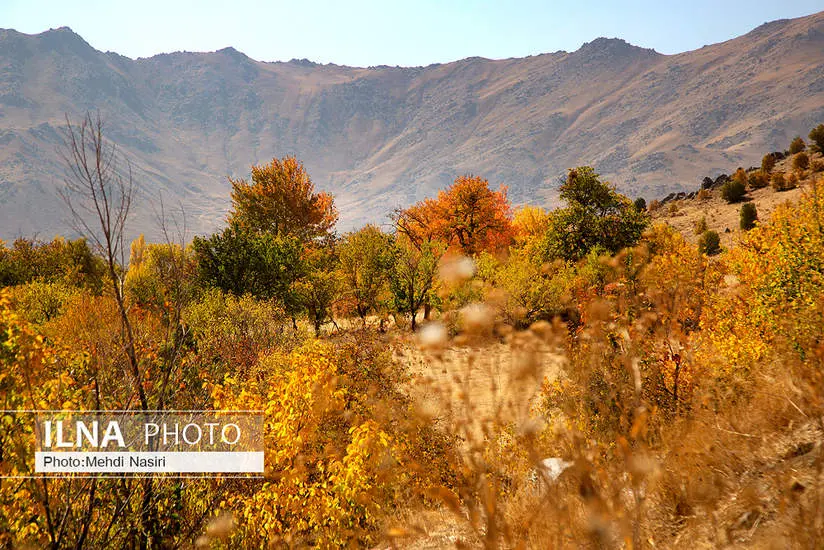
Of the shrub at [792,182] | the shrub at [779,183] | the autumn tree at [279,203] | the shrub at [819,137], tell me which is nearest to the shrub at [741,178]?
the shrub at [779,183]

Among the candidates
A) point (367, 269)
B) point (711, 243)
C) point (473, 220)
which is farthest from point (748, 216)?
point (367, 269)

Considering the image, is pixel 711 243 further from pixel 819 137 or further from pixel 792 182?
pixel 819 137

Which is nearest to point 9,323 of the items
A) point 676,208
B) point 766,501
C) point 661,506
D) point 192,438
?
point 192,438

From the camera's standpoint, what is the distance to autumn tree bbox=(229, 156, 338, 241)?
4278 cm

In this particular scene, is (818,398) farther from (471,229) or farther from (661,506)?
(471,229)

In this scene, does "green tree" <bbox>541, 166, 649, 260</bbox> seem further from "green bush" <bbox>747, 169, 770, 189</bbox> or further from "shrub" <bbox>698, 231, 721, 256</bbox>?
"green bush" <bbox>747, 169, 770, 189</bbox>

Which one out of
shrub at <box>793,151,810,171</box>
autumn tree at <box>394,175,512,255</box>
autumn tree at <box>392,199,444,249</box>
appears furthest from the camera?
shrub at <box>793,151,810,171</box>

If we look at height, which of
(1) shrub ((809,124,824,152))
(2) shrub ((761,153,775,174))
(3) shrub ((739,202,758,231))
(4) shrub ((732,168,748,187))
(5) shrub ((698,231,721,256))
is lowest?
(5) shrub ((698,231,721,256))

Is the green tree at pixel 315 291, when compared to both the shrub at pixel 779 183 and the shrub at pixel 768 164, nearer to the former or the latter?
the shrub at pixel 779 183

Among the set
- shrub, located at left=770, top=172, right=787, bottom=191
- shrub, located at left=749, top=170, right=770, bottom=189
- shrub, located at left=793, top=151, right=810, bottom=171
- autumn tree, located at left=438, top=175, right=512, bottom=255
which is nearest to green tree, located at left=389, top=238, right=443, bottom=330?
autumn tree, located at left=438, top=175, right=512, bottom=255

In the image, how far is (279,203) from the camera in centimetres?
4375

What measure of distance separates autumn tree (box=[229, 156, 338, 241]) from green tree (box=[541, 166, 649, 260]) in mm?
24168

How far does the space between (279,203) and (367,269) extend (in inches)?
816

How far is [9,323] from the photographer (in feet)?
17.1
